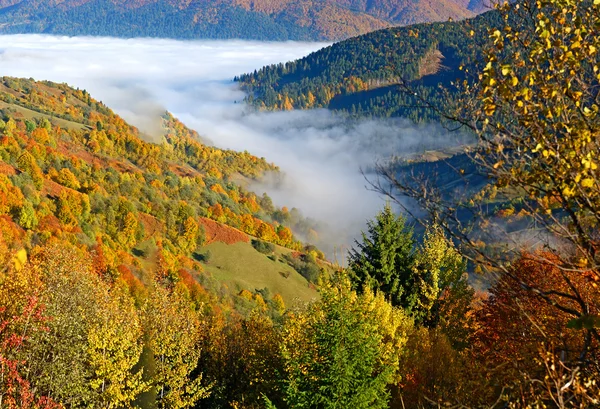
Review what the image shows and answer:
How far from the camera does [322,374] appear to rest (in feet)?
67.1

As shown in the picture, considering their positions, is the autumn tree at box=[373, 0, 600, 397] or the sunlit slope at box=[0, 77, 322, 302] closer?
the autumn tree at box=[373, 0, 600, 397]

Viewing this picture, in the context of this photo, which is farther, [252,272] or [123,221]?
[252,272]

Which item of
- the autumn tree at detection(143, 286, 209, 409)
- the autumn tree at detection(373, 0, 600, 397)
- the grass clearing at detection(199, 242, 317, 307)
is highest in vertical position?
the autumn tree at detection(373, 0, 600, 397)

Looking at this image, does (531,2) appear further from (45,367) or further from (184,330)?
(184,330)

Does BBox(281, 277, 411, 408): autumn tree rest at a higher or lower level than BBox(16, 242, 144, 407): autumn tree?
higher

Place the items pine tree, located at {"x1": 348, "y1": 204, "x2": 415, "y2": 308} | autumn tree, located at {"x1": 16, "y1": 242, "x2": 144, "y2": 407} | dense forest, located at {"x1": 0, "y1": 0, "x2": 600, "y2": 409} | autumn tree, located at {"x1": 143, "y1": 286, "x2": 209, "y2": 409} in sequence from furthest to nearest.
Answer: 1. pine tree, located at {"x1": 348, "y1": 204, "x2": 415, "y2": 308}
2. autumn tree, located at {"x1": 143, "y1": 286, "x2": 209, "y2": 409}
3. autumn tree, located at {"x1": 16, "y1": 242, "x2": 144, "y2": 407}
4. dense forest, located at {"x1": 0, "y1": 0, "x2": 600, "y2": 409}

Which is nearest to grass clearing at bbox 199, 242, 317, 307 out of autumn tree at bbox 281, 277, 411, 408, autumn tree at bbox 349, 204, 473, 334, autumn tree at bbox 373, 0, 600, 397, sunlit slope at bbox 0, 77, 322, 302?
sunlit slope at bbox 0, 77, 322, 302

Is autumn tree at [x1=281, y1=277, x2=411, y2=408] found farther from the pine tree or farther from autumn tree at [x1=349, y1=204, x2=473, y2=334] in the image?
the pine tree

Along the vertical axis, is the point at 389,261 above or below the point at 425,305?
above

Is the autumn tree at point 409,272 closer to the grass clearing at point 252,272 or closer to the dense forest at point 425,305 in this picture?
the dense forest at point 425,305

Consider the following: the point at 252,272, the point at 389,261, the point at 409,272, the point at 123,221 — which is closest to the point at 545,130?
the point at 389,261

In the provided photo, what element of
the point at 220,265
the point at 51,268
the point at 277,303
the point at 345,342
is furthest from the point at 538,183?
the point at 220,265

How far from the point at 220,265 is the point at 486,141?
407ft

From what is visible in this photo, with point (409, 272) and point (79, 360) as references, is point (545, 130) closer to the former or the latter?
point (79, 360)
